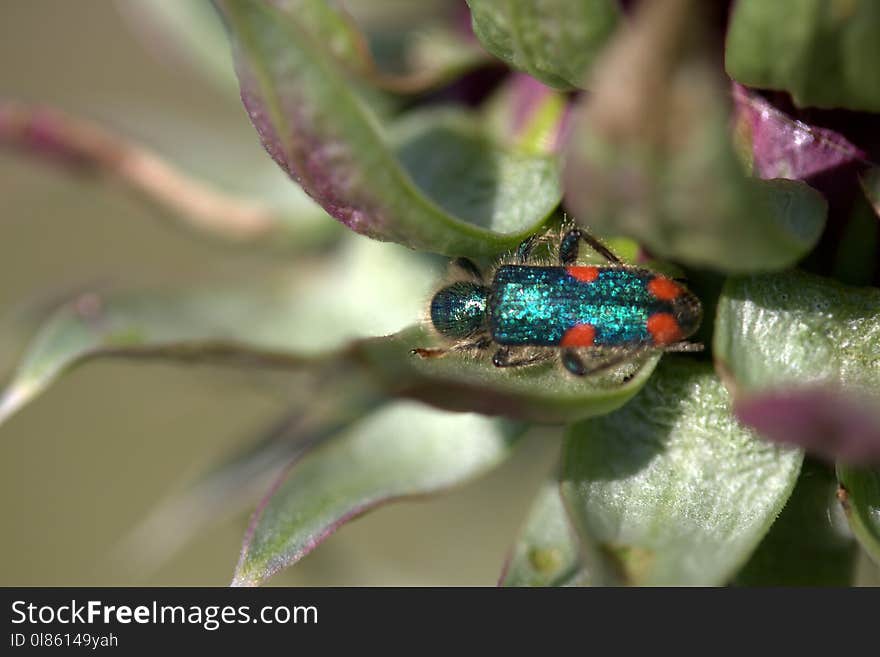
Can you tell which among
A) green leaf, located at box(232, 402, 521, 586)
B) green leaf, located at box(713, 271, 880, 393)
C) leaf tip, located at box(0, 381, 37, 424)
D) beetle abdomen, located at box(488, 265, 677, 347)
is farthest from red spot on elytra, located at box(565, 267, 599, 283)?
leaf tip, located at box(0, 381, 37, 424)

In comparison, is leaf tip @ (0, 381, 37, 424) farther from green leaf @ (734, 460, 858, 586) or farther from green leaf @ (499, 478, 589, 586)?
green leaf @ (734, 460, 858, 586)

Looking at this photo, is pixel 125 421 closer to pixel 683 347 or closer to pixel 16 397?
pixel 16 397

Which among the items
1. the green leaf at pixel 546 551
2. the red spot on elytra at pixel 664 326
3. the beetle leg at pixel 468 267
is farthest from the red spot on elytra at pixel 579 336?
the green leaf at pixel 546 551

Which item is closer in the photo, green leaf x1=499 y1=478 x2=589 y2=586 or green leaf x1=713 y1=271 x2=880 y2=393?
green leaf x1=713 y1=271 x2=880 y2=393

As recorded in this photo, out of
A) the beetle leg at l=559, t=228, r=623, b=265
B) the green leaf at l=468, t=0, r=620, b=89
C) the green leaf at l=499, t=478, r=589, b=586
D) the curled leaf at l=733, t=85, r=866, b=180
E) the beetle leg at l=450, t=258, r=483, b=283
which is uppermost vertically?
the green leaf at l=468, t=0, r=620, b=89

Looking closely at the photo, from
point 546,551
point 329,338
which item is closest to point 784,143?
point 546,551
